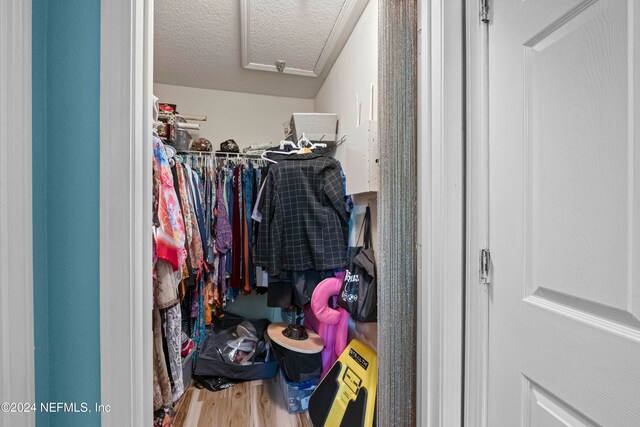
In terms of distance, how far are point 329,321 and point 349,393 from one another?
0.38 m

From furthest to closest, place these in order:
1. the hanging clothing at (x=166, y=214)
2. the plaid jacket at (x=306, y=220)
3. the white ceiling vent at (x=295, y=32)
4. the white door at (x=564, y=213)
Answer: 1. the plaid jacket at (x=306, y=220)
2. the white ceiling vent at (x=295, y=32)
3. the hanging clothing at (x=166, y=214)
4. the white door at (x=564, y=213)

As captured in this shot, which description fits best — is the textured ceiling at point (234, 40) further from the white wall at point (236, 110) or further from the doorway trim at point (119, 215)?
the doorway trim at point (119, 215)

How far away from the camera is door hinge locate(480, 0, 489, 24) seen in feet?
2.47

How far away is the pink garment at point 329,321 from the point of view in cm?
163

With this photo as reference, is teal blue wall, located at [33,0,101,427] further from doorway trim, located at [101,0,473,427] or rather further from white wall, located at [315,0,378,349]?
white wall, located at [315,0,378,349]

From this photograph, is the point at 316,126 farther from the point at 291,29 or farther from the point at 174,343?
the point at 174,343

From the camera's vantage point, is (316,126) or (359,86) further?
(316,126)

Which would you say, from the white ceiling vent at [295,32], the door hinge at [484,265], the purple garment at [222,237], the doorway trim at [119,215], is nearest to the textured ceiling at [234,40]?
the white ceiling vent at [295,32]

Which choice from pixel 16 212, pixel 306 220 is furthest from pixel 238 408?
pixel 16 212

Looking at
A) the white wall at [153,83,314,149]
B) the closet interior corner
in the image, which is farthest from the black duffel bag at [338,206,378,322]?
the white wall at [153,83,314,149]

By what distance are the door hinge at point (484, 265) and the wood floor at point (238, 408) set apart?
4.83 ft

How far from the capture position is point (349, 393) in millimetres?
1386

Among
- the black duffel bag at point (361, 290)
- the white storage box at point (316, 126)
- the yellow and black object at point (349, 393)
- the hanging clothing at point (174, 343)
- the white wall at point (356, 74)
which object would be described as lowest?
the yellow and black object at point (349, 393)

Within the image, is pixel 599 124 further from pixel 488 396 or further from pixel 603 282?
pixel 488 396
